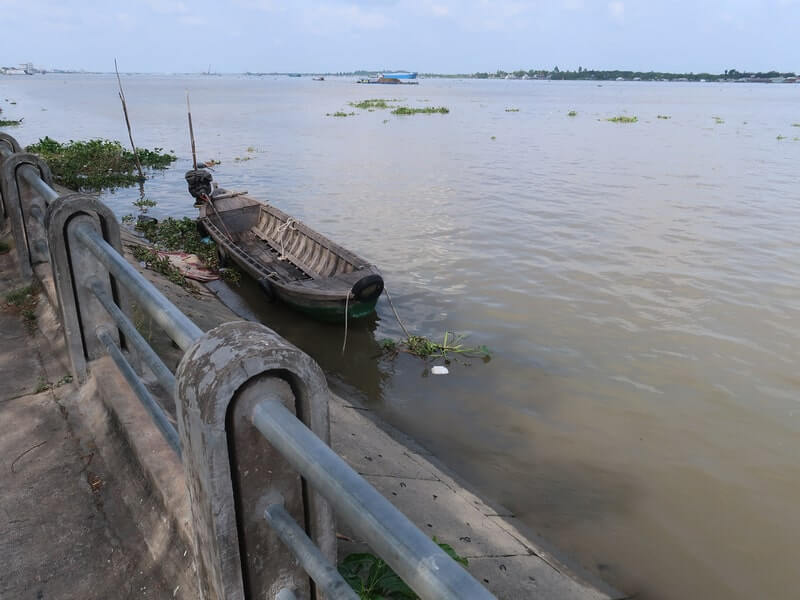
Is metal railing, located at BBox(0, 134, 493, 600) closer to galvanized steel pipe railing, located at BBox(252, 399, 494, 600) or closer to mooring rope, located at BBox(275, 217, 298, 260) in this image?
galvanized steel pipe railing, located at BBox(252, 399, 494, 600)

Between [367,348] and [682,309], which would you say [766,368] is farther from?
[367,348]

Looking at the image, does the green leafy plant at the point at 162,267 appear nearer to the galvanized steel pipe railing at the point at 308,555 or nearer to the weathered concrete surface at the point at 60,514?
the weathered concrete surface at the point at 60,514

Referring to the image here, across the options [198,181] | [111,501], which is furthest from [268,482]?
[198,181]

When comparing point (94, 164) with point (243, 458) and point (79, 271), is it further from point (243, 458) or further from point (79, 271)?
point (243, 458)

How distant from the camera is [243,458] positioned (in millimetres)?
1563

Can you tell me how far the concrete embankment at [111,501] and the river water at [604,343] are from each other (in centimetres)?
119

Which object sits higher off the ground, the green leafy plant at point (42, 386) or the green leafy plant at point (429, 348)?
the green leafy plant at point (42, 386)

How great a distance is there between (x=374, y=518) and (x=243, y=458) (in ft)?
1.97

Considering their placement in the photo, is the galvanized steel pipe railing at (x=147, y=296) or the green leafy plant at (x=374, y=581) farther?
the green leafy plant at (x=374, y=581)

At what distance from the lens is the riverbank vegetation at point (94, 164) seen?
2222 centimetres

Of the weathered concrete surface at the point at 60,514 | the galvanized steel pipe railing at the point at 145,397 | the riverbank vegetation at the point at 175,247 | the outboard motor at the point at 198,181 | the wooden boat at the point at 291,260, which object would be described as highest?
the galvanized steel pipe railing at the point at 145,397

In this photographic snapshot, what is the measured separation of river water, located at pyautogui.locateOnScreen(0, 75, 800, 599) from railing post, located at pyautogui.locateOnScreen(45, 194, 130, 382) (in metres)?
4.40

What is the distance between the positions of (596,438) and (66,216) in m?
6.28

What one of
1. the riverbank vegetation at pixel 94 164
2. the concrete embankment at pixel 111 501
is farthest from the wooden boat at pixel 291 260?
the riverbank vegetation at pixel 94 164
